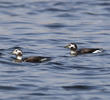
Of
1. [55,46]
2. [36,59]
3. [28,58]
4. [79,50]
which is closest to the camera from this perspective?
[36,59]

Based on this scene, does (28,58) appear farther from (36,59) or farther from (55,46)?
(55,46)

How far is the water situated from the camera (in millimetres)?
16578

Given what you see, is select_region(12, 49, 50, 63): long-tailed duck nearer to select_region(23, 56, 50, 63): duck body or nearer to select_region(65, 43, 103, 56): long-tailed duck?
select_region(23, 56, 50, 63): duck body

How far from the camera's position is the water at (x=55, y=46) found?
16578 mm

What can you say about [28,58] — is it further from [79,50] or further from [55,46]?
[55,46]

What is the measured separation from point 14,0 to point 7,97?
70.3 feet

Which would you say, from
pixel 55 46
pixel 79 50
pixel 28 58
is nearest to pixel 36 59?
pixel 28 58

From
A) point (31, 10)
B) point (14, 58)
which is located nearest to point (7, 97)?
point (14, 58)

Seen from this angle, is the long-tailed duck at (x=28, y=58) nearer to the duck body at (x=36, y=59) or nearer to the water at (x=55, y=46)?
the duck body at (x=36, y=59)

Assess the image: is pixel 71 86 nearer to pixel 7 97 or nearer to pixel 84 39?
pixel 7 97

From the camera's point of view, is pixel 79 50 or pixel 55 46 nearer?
pixel 79 50

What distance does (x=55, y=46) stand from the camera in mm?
23406

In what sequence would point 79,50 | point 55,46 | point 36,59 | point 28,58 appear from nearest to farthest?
point 36,59 < point 28,58 < point 79,50 < point 55,46

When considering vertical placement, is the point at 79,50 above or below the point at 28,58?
below
